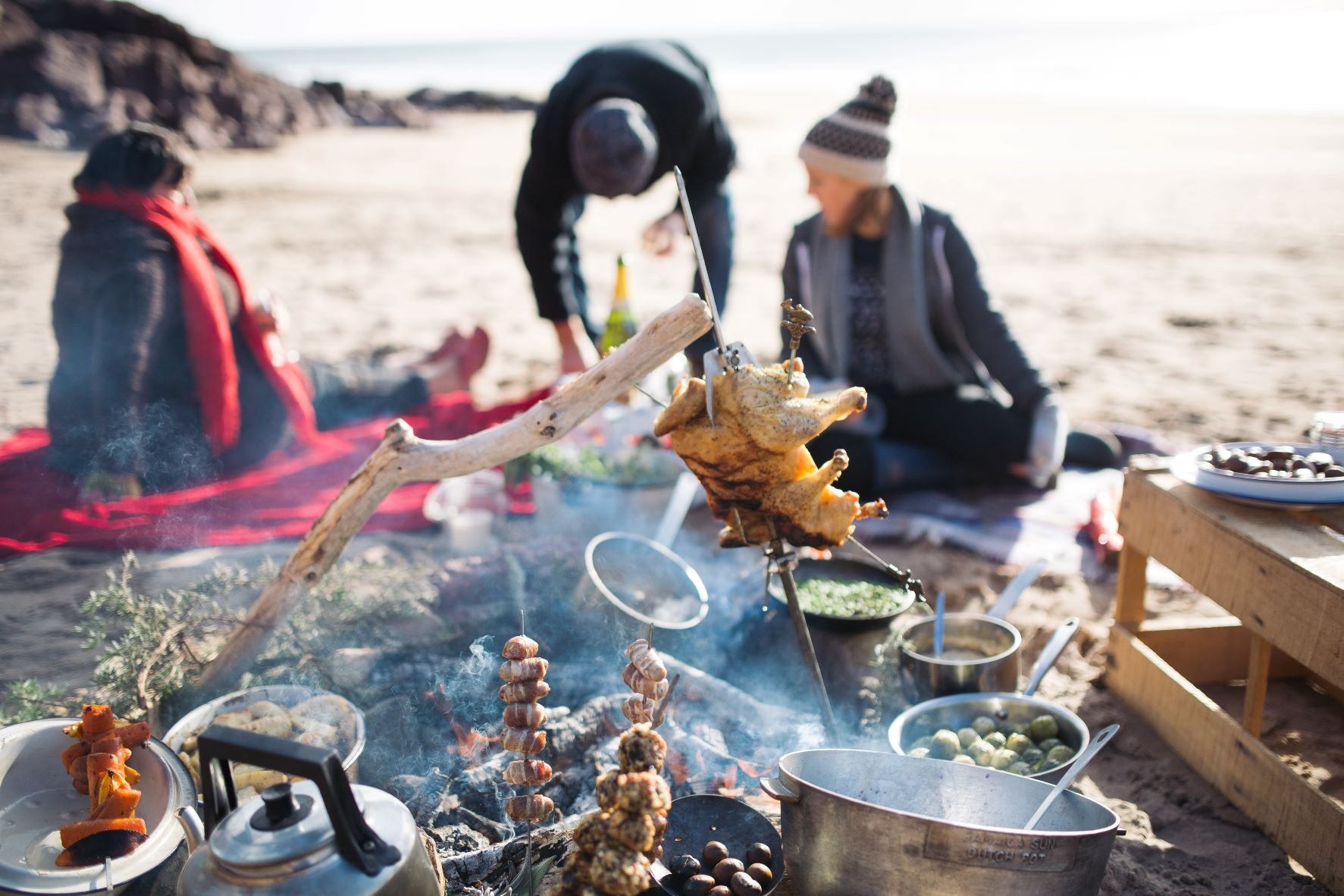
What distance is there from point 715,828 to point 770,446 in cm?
105

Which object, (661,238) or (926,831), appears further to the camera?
(661,238)

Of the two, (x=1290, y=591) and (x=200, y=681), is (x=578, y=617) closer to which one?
(x=200, y=681)

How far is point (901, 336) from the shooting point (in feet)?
17.0

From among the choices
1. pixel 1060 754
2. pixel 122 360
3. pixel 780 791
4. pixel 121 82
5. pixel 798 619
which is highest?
pixel 121 82

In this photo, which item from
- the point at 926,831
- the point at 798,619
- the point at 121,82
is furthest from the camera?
the point at 121,82

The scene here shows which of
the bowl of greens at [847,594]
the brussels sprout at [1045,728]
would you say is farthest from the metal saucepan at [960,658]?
the brussels sprout at [1045,728]

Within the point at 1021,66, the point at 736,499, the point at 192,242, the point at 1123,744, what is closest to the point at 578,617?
the point at 736,499

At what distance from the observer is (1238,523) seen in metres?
2.87

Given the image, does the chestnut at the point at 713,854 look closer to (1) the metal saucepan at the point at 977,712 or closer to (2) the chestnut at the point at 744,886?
(2) the chestnut at the point at 744,886

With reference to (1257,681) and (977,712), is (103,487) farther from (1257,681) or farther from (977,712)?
(1257,681)

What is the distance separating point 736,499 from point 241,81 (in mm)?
22476

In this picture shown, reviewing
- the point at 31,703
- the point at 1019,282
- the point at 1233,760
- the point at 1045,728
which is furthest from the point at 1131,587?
the point at 1019,282

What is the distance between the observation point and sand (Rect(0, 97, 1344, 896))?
372 cm

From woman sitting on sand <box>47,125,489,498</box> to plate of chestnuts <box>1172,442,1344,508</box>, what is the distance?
4.74m
